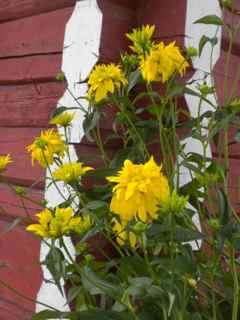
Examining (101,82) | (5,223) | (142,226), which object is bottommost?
(5,223)

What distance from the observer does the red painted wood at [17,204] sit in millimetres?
1507

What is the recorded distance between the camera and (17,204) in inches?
61.8

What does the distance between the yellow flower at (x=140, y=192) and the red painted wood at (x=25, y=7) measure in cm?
89

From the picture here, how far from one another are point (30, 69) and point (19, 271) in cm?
53

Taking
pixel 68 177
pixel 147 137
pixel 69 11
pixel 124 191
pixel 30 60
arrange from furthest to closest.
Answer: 1. pixel 30 60
2. pixel 69 11
3. pixel 147 137
4. pixel 68 177
5. pixel 124 191

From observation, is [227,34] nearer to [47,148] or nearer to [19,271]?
[47,148]

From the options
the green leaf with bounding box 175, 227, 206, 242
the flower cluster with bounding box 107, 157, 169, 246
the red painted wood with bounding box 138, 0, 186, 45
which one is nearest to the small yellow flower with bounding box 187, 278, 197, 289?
the green leaf with bounding box 175, 227, 206, 242

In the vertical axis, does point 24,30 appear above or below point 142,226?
Result: above

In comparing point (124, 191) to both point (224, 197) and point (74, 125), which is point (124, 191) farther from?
point (74, 125)

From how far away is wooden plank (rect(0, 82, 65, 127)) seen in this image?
1519 mm

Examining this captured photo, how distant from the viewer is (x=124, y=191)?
71 centimetres

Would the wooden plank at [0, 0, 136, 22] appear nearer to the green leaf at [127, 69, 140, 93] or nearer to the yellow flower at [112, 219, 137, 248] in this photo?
the green leaf at [127, 69, 140, 93]

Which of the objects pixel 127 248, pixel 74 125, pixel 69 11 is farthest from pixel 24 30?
pixel 127 248

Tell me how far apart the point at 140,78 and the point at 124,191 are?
1.38 feet
